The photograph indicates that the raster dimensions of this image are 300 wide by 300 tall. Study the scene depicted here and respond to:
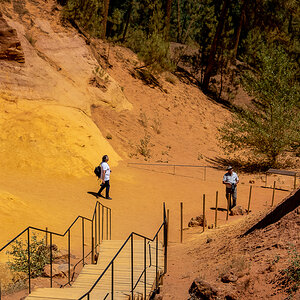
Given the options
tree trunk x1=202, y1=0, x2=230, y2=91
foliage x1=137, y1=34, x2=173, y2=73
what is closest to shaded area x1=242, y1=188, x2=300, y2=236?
foliage x1=137, y1=34, x2=173, y2=73

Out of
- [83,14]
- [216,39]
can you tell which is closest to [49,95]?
[83,14]

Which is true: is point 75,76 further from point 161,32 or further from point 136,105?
point 161,32

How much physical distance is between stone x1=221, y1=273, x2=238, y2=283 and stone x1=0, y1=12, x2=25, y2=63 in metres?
→ 18.0

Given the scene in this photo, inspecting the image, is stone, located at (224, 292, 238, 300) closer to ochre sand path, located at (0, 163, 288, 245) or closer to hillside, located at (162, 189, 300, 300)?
hillside, located at (162, 189, 300, 300)

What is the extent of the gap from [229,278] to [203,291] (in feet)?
1.58

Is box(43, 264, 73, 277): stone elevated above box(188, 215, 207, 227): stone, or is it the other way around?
box(43, 264, 73, 277): stone

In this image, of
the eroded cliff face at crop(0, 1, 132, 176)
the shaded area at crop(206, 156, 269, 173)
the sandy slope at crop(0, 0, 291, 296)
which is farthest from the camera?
the shaded area at crop(206, 156, 269, 173)

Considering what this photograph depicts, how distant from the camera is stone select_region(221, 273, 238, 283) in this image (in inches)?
249

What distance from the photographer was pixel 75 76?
24.8 m

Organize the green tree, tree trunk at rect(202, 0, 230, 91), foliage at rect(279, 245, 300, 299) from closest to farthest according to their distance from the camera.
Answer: foliage at rect(279, 245, 300, 299) → the green tree → tree trunk at rect(202, 0, 230, 91)

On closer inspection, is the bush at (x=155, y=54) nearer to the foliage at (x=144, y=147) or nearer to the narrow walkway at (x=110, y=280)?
the foliage at (x=144, y=147)

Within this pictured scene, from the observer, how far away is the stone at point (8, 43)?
826 inches

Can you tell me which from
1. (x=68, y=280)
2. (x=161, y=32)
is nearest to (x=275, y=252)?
(x=68, y=280)

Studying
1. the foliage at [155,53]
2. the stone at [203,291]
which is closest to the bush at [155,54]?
the foliage at [155,53]
